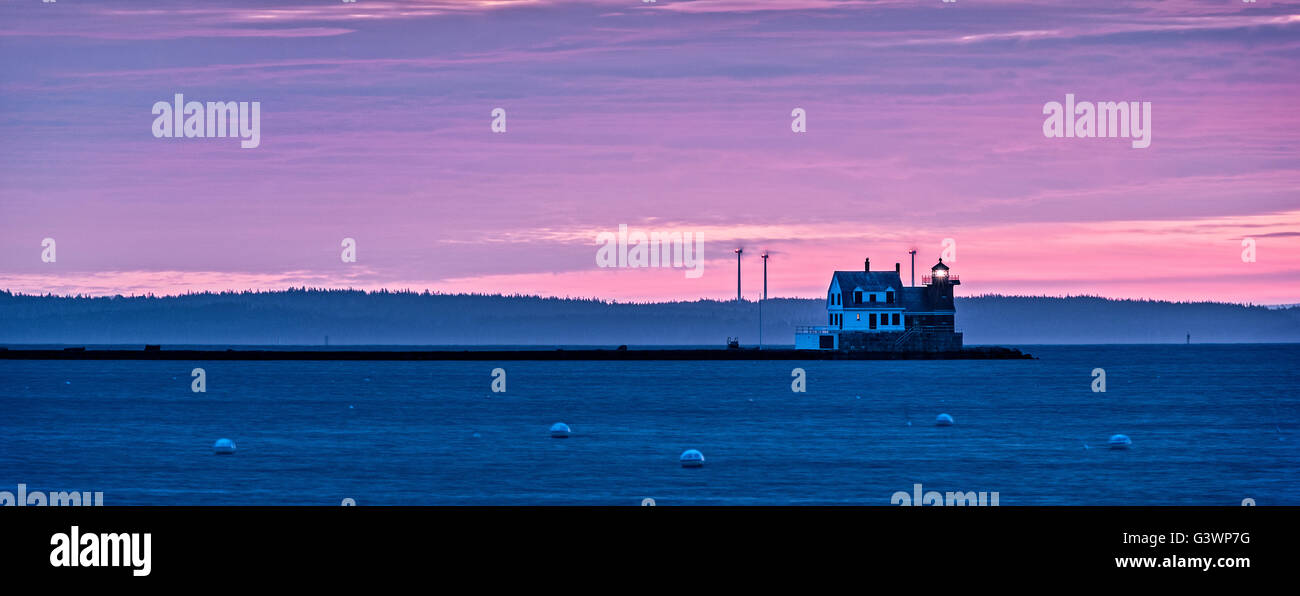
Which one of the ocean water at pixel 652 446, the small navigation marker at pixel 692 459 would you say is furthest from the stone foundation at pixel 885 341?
the small navigation marker at pixel 692 459

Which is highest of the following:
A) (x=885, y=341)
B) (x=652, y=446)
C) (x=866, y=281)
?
(x=866, y=281)

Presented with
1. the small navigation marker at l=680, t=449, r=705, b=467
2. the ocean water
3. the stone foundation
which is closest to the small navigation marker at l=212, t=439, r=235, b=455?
the ocean water

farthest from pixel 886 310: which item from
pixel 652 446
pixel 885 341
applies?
pixel 652 446

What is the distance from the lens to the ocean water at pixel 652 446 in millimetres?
40656

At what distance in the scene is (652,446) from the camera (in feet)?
188

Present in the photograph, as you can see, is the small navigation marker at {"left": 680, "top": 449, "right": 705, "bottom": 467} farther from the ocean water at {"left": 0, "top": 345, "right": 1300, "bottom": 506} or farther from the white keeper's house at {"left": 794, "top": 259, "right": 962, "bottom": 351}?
the white keeper's house at {"left": 794, "top": 259, "right": 962, "bottom": 351}

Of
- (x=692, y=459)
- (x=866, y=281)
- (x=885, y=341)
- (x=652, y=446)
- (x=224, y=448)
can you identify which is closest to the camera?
(x=692, y=459)

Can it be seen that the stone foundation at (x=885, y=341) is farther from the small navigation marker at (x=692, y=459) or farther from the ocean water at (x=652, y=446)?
the small navigation marker at (x=692, y=459)

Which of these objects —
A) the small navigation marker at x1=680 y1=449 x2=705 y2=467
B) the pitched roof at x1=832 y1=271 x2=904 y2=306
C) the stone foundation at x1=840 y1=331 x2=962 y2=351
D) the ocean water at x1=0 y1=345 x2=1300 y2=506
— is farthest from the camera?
the stone foundation at x1=840 y1=331 x2=962 y2=351

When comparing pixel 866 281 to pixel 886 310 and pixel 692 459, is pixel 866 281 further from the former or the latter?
pixel 692 459

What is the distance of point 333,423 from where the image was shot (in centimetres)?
7281

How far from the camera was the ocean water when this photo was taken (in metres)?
40.7
